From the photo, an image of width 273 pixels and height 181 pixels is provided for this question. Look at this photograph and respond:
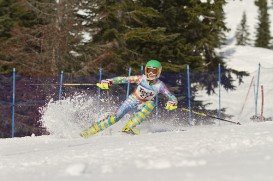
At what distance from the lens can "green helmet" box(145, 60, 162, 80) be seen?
39.7 feet

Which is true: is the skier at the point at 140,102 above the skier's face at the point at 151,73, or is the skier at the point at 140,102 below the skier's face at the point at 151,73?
below

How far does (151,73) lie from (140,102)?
0.73 metres

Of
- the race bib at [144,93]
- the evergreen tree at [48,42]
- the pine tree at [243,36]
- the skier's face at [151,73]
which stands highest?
the pine tree at [243,36]

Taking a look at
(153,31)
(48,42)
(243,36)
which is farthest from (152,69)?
(243,36)

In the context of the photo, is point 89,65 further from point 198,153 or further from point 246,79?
point 246,79

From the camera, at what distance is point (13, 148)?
10.4 metres

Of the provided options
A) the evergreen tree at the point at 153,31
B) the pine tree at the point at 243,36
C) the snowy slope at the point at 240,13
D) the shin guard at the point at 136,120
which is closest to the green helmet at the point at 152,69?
the shin guard at the point at 136,120

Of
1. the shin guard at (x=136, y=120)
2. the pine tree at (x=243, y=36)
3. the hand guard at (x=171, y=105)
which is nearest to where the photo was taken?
the shin guard at (x=136, y=120)

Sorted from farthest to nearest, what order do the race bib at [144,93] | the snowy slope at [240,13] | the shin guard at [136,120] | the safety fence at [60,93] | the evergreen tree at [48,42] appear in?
the snowy slope at [240,13] → the evergreen tree at [48,42] → the safety fence at [60,93] → the race bib at [144,93] → the shin guard at [136,120]

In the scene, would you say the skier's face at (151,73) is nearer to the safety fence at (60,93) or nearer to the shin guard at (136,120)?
the shin guard at (136,120)

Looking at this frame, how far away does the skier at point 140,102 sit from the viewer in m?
12.0

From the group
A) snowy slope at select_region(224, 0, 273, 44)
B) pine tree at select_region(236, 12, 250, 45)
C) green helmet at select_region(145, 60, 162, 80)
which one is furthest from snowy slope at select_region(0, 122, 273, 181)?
snowy slope at select_region(224, 0, 273, 44)

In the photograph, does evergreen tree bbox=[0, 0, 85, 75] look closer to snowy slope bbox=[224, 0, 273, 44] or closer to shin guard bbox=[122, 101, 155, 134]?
shin guard bbox=[122, 101, 155, 134]

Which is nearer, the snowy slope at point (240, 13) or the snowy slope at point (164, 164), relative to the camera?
the snowy slope at point (164, 164)
